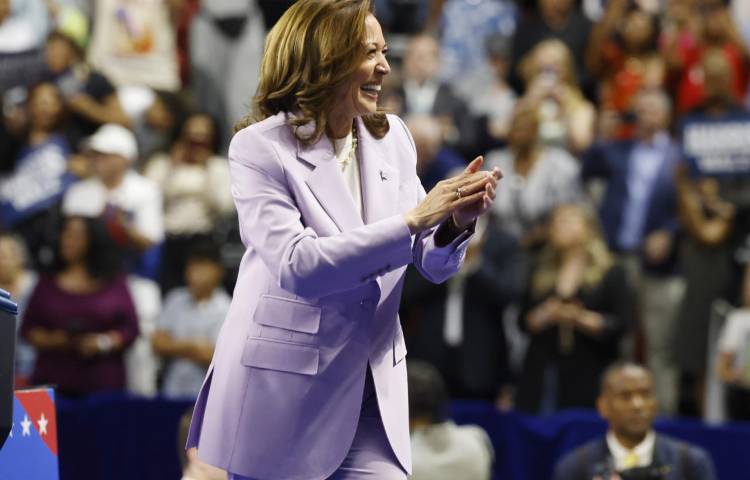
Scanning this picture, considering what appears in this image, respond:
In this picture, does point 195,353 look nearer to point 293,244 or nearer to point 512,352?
point 512,352

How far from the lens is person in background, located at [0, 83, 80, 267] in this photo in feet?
31.0

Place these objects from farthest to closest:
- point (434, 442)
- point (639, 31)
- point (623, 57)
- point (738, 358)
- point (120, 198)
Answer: point (623, 57), point (639, 31), point (120, 198), point (738, 358), point (434, 442)

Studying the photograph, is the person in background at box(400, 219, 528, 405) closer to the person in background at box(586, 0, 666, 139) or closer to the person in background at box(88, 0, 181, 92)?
the person in background at box(586, 0, 666, 139)

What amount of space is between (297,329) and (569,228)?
5073mm

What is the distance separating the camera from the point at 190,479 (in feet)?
14.9

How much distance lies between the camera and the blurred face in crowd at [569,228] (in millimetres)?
8242

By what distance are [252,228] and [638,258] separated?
600cm

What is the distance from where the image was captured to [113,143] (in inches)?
369

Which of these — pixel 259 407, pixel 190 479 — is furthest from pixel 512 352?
pixel 259 407

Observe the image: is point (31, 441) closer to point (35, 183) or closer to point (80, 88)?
point (35, 183)

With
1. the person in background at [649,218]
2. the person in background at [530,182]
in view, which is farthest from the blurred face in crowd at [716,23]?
the person in background at [530,182]

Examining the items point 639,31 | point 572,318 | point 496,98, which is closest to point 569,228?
point 572,318

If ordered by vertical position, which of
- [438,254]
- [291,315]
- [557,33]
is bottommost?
[291,315]

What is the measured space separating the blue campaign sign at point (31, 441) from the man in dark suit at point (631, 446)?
261 cm
